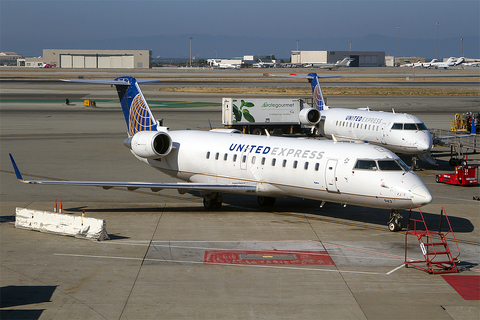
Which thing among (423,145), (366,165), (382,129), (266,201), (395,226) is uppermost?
(382,129)

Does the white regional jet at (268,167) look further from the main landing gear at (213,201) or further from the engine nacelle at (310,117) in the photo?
the engine nacelle at (310,117)

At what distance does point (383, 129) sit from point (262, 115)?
55.5ft

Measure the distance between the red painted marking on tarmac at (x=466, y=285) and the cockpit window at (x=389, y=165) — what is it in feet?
16.4

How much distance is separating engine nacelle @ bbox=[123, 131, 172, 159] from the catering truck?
23615 mm

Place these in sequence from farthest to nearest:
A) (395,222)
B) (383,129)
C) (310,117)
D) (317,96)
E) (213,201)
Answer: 1. (317,96)
2. (310,117)
3. (383,129)
4. (213,201)
5. (395,222)

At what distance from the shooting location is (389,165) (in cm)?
1930

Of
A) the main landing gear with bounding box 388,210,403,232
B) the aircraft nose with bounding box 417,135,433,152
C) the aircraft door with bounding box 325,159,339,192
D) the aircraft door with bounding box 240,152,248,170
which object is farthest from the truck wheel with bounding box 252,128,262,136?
the main landing gear with bounding box 388,210,403,232

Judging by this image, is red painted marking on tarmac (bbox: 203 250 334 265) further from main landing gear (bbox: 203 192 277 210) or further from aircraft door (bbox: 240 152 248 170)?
main landing gear (bbox: 203 192 277 210)

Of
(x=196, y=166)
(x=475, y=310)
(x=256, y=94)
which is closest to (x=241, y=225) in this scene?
(x=196, y=166)

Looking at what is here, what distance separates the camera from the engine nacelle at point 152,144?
2430 centimetres

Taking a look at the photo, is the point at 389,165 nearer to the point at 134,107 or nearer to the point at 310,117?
the point at 134,107

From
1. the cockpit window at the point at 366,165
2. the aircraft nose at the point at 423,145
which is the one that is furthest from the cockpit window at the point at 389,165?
the aircraft nose at the point at 423,145

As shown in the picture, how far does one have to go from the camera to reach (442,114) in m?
63.4

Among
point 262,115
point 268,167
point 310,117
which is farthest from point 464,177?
point 262,115
